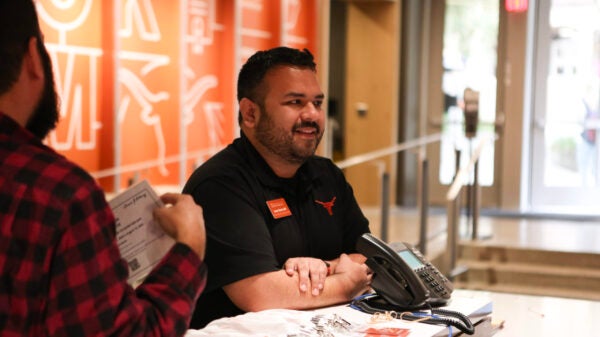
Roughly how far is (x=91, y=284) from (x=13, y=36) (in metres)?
0.40

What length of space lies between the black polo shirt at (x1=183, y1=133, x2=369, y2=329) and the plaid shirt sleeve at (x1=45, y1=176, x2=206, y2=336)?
1060 millimetres

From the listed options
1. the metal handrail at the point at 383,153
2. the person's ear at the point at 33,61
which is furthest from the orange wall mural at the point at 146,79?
the person's ear at the point at 33,61

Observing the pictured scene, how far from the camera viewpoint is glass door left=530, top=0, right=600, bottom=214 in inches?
397

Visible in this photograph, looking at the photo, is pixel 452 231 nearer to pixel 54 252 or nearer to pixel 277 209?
pixel 277 209

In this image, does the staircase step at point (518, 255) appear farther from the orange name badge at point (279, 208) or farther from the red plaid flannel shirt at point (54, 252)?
the red plaid flannel shirt at point (54, 252)

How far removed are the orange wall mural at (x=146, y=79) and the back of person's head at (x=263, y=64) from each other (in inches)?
132

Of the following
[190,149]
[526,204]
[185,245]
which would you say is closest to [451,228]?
[190,149]

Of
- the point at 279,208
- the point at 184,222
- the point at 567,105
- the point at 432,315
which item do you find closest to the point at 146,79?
the point at 279,208

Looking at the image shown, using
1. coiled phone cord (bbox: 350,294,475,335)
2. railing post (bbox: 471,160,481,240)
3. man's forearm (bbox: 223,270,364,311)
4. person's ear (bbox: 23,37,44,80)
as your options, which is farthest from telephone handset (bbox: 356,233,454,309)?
railing post (bbox: 471,160,481,240)

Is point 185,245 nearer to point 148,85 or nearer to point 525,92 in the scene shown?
point 148,85

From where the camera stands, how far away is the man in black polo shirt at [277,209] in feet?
8.17

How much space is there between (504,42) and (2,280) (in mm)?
9552

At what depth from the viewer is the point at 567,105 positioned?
10141mm

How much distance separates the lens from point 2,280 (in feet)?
4.34
